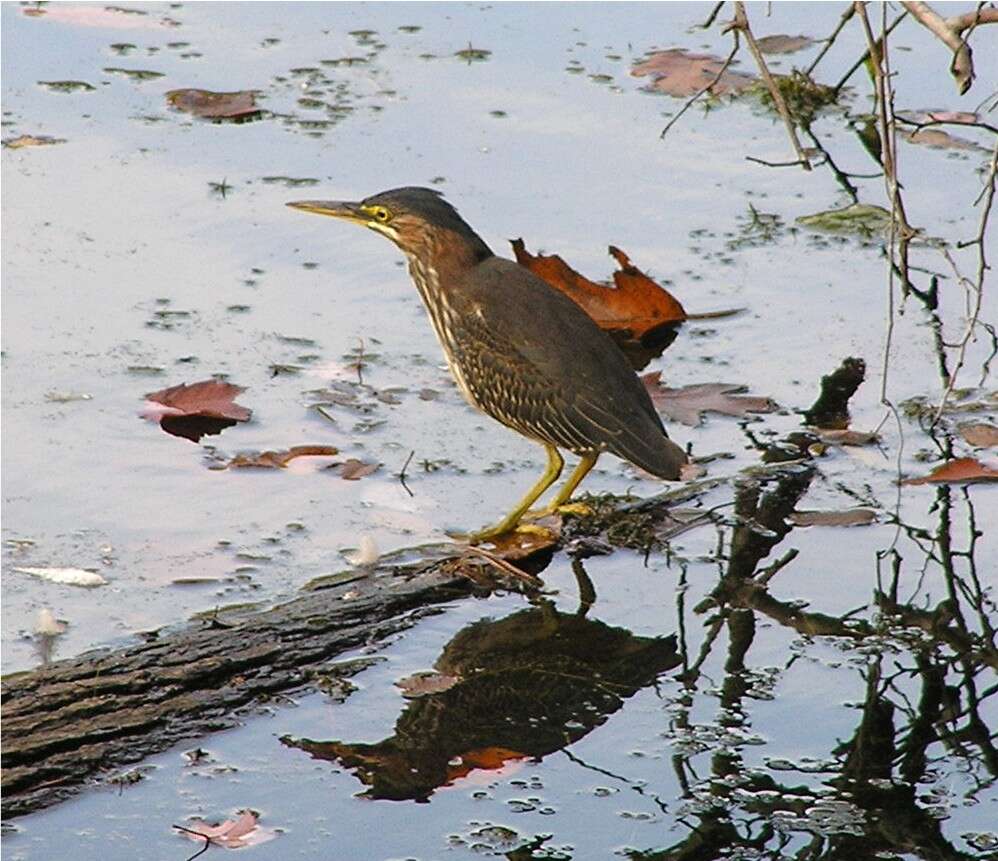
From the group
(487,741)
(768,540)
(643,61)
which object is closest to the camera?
(487,741)

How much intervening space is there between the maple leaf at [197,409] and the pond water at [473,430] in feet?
0.33

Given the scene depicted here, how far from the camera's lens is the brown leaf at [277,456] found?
5746 mm

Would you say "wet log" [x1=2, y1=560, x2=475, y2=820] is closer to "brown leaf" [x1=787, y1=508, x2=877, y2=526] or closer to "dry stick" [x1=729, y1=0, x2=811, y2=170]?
"brown leaf" [x1=787, y1=508, x2=877, y2=526]

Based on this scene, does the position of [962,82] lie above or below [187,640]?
above

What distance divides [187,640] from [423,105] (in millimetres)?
4848

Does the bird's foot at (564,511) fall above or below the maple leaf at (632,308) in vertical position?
below

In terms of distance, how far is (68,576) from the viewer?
5.05 m

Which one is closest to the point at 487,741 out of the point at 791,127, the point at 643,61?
the point at 791,127

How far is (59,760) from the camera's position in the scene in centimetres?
406

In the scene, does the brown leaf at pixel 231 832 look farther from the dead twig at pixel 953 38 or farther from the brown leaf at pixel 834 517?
the dead twig at pixel 953 38

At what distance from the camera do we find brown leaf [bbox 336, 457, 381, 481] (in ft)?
18.7

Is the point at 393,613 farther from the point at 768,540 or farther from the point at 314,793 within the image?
the point at 768,540

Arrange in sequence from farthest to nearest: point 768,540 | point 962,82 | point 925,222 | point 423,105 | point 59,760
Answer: point 423,105 → point 925,222 → point 768,540 → point 962,82 → point 59,760

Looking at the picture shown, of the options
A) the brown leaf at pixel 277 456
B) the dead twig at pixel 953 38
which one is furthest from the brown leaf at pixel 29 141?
the dead twig at pixel 953 38
